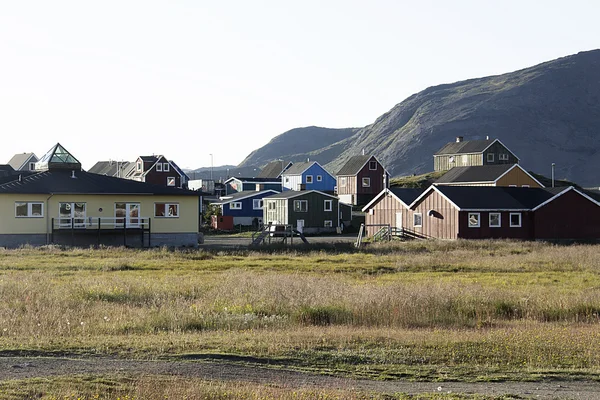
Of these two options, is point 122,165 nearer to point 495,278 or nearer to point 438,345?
point 495,278

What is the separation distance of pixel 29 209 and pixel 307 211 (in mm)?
28359

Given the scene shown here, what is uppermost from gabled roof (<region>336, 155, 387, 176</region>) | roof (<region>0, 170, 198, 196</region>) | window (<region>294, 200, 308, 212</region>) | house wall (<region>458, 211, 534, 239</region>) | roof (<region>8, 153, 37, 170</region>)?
roof (<region>8, 153, 37, 170</region>)

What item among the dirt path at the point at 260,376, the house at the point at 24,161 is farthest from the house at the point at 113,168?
the dirt path at the point at 260,376

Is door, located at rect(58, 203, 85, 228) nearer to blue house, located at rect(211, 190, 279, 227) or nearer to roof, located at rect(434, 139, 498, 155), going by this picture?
blue house, located at rect(211, 190, 279, 227)

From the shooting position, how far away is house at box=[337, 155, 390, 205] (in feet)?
→ 289

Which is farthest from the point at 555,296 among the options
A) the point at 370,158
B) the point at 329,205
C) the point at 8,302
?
the point at 370,158

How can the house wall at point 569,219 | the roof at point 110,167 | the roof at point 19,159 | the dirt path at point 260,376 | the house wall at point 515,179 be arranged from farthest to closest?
the roof at point 110,167 → the roof at point 19,159 → the house wall at point 515,179 → the house wall at point 569,219 → the dirt path at point 260,376

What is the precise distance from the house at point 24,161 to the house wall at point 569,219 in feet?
227

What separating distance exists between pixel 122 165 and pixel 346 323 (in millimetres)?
97187

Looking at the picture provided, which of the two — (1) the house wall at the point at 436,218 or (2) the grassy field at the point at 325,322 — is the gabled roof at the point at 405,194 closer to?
(1) the house wall at the point at 436,218

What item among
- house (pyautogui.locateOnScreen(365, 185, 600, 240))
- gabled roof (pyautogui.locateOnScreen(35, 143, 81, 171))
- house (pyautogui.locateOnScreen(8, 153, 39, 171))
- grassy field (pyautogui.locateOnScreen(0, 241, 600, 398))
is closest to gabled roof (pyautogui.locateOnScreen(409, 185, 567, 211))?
house (pyautogui.locateOnScreen(365, 185, 600, 240))

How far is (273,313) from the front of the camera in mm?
18703

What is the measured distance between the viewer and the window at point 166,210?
51.8 meters

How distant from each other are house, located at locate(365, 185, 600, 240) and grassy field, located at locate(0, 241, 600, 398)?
22615mm
